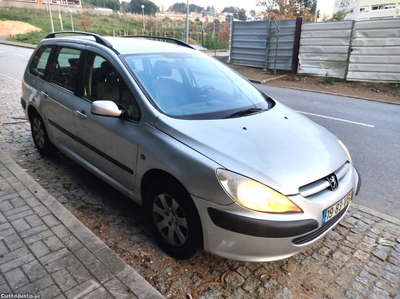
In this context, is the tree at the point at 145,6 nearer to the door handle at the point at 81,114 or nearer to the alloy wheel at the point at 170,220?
the door handle at the point at 81,114

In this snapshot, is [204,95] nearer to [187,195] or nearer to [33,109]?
[187,195]

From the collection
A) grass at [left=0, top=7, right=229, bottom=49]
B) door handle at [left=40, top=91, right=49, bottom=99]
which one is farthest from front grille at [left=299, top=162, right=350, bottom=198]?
grass at [left=0, top=7, right=229, bottom=49]

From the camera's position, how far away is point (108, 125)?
10.0 feet

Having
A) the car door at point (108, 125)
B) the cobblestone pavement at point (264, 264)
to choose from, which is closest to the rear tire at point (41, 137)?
the cobblestone pavement at point (264, 264)

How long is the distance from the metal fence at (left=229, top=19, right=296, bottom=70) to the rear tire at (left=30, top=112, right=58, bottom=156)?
41.6 feet

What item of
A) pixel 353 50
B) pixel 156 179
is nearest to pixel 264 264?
pixel 156 179

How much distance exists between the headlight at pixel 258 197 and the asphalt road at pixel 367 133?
2085 millimetres

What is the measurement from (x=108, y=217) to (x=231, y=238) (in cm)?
157

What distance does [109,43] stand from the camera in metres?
3.37

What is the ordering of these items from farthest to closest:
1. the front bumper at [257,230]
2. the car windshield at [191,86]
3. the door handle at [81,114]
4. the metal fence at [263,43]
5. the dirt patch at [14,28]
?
the dirt patch at [14,28]
the metal fence at [263,43]
the door handle at [81,114]
the car windshield at [191,86]
the front bumper at [257,230]

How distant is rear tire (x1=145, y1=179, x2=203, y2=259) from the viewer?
2379 mm

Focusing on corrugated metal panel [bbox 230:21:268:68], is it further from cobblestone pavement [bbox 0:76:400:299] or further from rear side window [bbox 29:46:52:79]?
cobblestone pavement [bbox 0:76:400:299]

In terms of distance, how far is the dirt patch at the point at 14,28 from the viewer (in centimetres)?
4772

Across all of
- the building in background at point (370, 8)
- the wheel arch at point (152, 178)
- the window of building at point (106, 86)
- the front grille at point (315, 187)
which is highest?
the building in background at point (370, 8)
